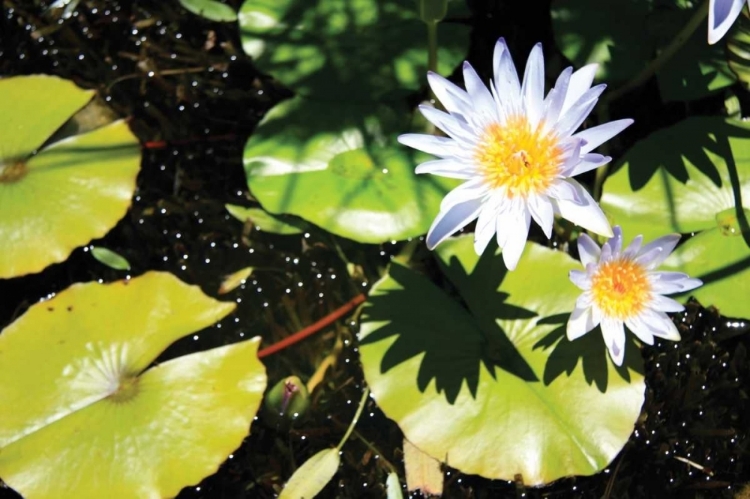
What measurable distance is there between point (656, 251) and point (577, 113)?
380mm

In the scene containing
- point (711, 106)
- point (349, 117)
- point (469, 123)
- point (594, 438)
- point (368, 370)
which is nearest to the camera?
point (469, 123)

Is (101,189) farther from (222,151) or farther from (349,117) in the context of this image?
(349,117)

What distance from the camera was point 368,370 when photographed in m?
1.65

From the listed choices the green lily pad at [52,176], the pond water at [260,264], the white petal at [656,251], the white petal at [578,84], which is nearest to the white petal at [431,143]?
the white petal at [578,84]

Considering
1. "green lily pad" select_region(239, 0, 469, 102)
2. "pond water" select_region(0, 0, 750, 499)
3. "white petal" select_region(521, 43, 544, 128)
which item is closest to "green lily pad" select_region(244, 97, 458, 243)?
"green lily pad" select_region(239, 0, 469, 102)

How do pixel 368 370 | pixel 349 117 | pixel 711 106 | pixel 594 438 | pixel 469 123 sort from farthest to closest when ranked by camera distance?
1. pixel 711 106
2. pixel 349 117
3. pixel 368 370
4. pixel 594 438
5. pixel 469 123

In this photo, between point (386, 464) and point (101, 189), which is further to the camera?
point (101, 189)

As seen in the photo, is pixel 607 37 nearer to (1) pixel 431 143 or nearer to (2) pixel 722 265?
(2) pixel 722 265

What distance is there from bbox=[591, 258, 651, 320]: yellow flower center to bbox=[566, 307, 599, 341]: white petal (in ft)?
Result: 0.10

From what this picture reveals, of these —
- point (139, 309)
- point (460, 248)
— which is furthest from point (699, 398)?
point (139, 309)

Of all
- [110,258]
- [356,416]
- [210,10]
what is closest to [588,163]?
[356,416]

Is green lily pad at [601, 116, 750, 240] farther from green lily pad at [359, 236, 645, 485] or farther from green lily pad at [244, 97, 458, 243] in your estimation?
green lily pad at [244, 97, 458, 243]

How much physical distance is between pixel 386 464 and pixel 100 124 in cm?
122

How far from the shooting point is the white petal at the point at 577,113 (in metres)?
1.28
